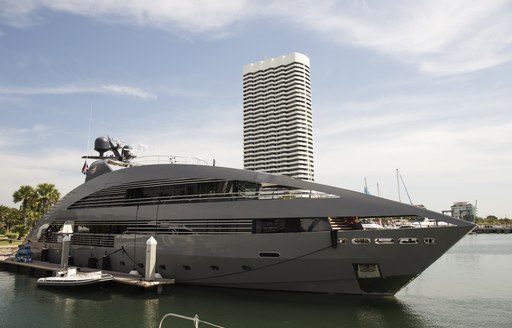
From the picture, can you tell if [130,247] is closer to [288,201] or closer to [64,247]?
[64,247]

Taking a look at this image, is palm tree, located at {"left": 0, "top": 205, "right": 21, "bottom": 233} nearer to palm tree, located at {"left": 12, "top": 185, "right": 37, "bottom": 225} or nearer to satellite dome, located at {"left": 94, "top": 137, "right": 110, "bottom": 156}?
palm tree, located at {"left": 12, "top": 185, "right": 37, "bottom": 225}

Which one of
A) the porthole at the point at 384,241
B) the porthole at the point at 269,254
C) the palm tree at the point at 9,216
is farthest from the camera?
the palm tree at the point at 9,216

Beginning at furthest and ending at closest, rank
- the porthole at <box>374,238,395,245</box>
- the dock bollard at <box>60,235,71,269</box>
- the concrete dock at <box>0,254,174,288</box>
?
1. the dock bollard at <box>60,235,71,269</box>
2. the concrete dock at <box>0,254,174,288</box>
3. the porthole at <box>374,238,395,245</box>

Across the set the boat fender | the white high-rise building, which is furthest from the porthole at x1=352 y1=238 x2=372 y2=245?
the white high-rise building

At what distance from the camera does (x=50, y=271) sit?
95.3 ft

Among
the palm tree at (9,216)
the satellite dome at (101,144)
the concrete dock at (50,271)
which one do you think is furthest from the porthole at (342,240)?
the palm tree at (9,216)

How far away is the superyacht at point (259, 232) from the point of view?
56.0ft

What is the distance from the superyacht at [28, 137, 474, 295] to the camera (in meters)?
17.1

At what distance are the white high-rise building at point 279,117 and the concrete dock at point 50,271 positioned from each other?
113523 mm

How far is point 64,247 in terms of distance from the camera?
2795cm

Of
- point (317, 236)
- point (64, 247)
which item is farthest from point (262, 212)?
point (64, 247)

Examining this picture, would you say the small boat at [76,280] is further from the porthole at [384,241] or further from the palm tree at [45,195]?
the palm tree at [45,195]

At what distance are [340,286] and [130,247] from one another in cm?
1421

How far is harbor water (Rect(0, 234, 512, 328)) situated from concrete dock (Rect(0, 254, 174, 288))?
0.67 meters
